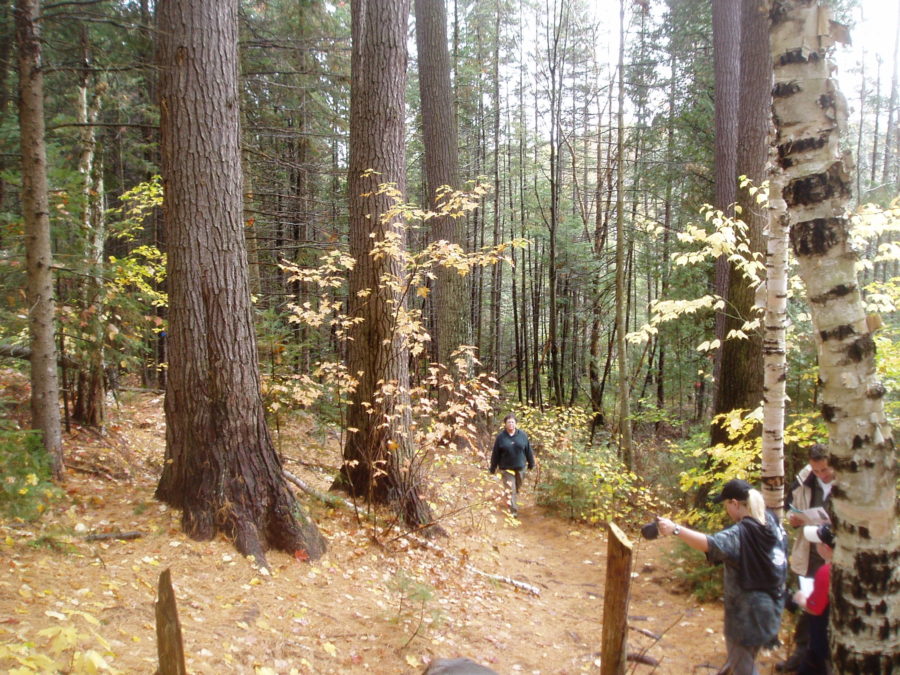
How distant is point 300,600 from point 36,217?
15.6 feet

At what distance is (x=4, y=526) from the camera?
13.9 ft

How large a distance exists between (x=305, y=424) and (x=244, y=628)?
8147 mm

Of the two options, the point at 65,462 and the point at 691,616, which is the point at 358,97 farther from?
the point at 691,616

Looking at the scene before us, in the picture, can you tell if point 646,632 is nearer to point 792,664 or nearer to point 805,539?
point 792,664

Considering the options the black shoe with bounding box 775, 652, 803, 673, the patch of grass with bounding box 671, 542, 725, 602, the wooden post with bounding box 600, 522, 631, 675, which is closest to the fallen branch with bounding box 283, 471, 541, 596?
the patch of grass with bounding box 671, 542, 725, 602

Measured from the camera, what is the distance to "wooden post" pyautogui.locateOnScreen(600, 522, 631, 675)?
3004mm

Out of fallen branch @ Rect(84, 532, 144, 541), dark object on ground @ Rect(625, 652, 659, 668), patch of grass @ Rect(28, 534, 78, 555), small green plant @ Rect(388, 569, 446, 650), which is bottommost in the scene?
dark object on ground @ Rect(625, 652, 659, 668)

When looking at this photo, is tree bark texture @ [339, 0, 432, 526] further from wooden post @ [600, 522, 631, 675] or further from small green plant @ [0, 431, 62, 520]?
wooden post @ [600, 522, 631, 675]

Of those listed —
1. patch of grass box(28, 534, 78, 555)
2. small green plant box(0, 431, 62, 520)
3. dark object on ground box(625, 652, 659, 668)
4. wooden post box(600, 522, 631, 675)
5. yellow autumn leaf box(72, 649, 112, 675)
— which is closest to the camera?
yellow autumn leaf box(72, 649, 112, 675)

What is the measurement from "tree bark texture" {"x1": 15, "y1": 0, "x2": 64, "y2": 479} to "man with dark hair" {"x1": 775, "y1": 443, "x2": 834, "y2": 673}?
7237 mm

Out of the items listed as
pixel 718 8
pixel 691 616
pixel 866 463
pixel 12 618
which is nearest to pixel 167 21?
pixel 12 618

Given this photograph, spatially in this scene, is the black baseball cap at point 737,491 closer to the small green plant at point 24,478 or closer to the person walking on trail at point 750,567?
the person walking on trail at point 750,567

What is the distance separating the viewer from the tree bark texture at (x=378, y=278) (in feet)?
21.7

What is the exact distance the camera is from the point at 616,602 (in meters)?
3.10
